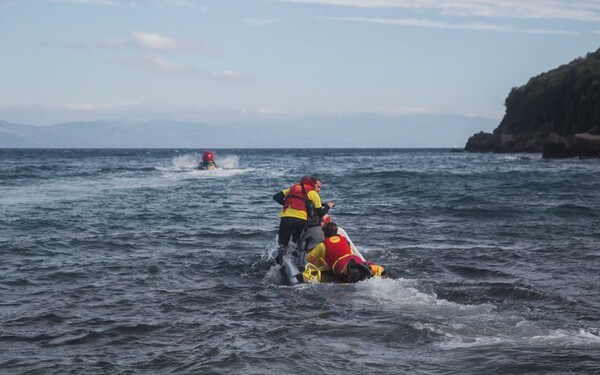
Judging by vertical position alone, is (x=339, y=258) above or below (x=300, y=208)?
below

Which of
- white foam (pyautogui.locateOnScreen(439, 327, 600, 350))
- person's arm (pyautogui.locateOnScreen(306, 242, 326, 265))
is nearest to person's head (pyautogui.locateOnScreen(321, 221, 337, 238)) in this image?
person's arm (pyautogui.locateOnScreen(306, 242, 326, 265))

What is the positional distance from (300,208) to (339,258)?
1801 millimetres

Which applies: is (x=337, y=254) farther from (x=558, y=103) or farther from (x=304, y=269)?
(x=558, y=103)

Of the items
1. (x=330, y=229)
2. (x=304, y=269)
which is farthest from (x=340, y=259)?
(x=304, y=269)

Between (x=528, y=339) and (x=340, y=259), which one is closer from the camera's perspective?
(x=528, y=339)

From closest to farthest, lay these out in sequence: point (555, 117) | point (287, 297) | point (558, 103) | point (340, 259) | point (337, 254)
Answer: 1. point (287, 297)
2. point (340, 259)
3. point (337, 254)
4. point (558, 103)
5. point (555, 117)

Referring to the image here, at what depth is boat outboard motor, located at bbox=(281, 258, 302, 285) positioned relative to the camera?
435 inches

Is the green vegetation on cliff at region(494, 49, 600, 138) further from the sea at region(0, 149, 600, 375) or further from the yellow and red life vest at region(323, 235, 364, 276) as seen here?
the yellow and red life vest at region(323, 235, 364, 276)

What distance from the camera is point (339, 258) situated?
1116cm

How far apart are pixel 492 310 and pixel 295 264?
3570mm

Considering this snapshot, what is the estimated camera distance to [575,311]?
9.10 metres

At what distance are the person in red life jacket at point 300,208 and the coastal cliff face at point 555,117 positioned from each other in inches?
2002

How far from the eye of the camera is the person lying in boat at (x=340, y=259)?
10.8 metres

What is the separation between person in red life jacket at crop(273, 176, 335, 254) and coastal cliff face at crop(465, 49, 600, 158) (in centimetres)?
5086
